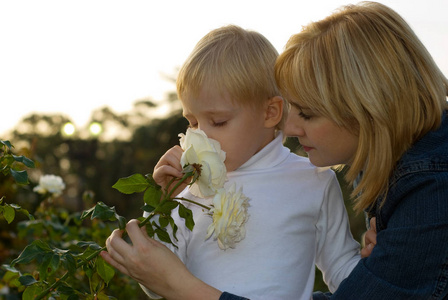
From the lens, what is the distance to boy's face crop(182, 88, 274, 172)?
2.20 meters

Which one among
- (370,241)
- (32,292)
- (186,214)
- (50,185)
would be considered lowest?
(50,185)

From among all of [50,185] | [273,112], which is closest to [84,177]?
[50,185]

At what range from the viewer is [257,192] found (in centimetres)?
223

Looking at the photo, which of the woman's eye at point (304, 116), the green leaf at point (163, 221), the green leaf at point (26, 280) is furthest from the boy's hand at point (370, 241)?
the green leaf at point (26, 280)

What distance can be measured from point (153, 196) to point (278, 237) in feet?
1.88

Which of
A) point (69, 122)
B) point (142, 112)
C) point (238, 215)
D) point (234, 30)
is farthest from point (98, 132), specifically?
point (238, 215)

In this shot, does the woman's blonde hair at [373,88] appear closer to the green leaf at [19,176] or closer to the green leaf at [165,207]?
the green leaf at [165,207]

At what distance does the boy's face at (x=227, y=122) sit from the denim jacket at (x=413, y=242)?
558 millimetres

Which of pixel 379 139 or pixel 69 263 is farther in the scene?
pixel 379 139

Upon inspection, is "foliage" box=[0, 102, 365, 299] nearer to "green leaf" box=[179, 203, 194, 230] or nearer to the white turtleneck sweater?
the white turtleneck sweater

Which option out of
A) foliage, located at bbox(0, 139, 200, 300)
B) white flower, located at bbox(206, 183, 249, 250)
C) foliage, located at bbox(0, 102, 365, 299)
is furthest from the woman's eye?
foliage, located at bbox(0, 102, 365, 299)

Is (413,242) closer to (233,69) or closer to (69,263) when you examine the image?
(233,69)

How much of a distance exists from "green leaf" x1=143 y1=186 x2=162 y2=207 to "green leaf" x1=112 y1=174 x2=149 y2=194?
0.02 metres

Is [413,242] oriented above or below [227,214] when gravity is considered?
below
